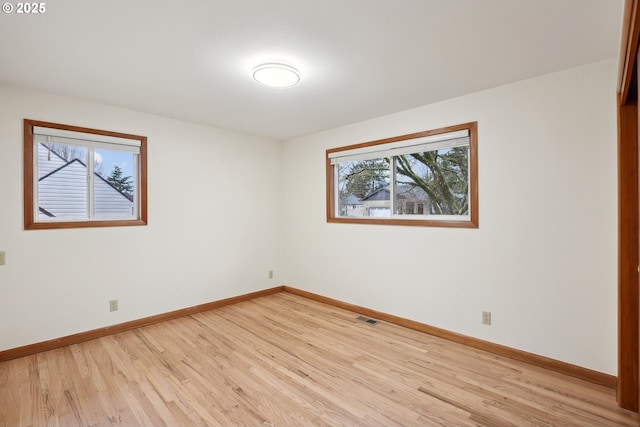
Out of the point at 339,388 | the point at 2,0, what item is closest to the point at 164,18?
the point at 2,0

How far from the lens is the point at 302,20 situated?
179cm

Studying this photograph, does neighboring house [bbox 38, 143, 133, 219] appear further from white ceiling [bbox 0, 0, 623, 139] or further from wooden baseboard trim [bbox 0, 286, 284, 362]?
wooden baseboard trim [bbox 0, 286, 284, 362]

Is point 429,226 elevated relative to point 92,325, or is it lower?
elevated

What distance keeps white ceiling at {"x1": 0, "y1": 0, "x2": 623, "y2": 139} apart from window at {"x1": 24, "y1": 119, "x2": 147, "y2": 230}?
1.43 ft

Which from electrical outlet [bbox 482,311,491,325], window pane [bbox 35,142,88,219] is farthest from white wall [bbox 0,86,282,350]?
electrical outlet [bbox 482,311,491,325]

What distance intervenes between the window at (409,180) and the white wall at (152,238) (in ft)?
4.06

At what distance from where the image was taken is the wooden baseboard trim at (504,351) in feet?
7.41

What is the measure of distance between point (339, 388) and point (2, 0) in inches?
121

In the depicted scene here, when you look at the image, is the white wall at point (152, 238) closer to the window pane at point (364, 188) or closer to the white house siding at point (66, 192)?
the white house siding at point (66, 192)

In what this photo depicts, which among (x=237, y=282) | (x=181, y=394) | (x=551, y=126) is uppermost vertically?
(x=551, y=126)

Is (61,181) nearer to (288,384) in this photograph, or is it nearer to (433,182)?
(288,384)

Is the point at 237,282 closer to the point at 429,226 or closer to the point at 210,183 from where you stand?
the point at 210,183

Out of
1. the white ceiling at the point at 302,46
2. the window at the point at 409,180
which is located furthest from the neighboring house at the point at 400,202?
the white ceiling at the point at 302,46

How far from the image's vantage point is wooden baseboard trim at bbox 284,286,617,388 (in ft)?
7.41
